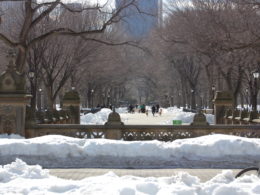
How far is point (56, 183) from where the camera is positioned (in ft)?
25.4

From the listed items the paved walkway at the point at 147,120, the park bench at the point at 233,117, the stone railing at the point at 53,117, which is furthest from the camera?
the paved walkway at the point at 147,120

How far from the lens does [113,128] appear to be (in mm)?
17906

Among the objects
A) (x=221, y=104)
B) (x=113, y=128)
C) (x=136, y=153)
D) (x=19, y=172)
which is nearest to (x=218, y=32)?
(x=221, y=104)

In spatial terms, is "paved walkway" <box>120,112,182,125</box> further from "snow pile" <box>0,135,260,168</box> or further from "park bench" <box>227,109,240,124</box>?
"snow pile" <box>0,135,260,168</box>

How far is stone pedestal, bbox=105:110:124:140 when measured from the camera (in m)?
17.9

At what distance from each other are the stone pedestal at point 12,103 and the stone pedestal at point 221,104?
1486 cm

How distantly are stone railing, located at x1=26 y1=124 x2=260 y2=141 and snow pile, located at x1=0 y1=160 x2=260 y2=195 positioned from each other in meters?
9.78

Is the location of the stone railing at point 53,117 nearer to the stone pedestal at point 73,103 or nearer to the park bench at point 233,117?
the stone pedestal at point 73,103

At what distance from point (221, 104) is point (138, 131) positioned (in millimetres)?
13403

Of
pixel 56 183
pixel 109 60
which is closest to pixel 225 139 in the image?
pixel 56 183

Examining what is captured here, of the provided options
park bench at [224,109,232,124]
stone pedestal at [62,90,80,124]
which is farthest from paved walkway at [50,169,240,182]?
stone pedestal at [62,90,80,124]

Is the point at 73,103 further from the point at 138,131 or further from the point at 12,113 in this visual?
the point at 138,131

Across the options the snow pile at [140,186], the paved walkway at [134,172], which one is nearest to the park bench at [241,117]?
the paved walkway at [134,172]

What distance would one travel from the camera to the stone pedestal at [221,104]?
2983 centimetres
